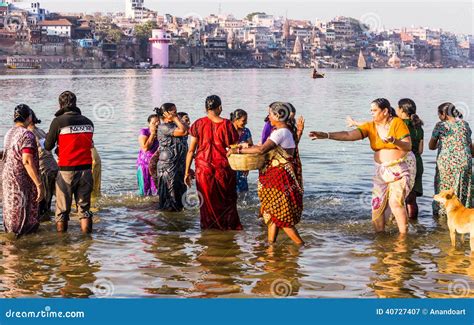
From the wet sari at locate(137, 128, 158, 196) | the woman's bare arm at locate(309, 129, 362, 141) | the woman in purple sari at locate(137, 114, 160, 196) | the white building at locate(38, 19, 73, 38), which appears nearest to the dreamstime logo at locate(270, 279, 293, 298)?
the woman's bare arm at locate(309, 129, 362, 141)

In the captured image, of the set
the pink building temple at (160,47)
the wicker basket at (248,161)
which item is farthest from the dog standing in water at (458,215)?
the pink building temple at (160,47)

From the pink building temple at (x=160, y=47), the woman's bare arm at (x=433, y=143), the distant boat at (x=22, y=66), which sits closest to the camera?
the woman's bare arm at (x=433, y=143)

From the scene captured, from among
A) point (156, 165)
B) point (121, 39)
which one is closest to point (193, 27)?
point (121, 39)

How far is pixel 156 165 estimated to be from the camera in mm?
10062

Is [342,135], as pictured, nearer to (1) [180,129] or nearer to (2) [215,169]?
(2) [215,169]

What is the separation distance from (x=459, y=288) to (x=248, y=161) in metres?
2.13

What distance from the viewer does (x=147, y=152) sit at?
10.1m

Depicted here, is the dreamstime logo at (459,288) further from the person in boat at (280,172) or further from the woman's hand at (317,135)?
the woman's hand at (317,135)

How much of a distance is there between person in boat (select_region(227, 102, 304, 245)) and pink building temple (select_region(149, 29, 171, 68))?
510 ft

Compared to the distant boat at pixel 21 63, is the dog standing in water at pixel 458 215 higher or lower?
lower

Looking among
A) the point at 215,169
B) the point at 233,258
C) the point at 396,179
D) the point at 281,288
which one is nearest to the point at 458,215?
the point at 396,179

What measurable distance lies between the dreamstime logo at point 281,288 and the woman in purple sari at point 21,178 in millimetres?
2567

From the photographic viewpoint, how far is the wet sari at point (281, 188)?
7.39 meters

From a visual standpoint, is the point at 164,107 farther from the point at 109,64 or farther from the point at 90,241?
the point at 109,64
